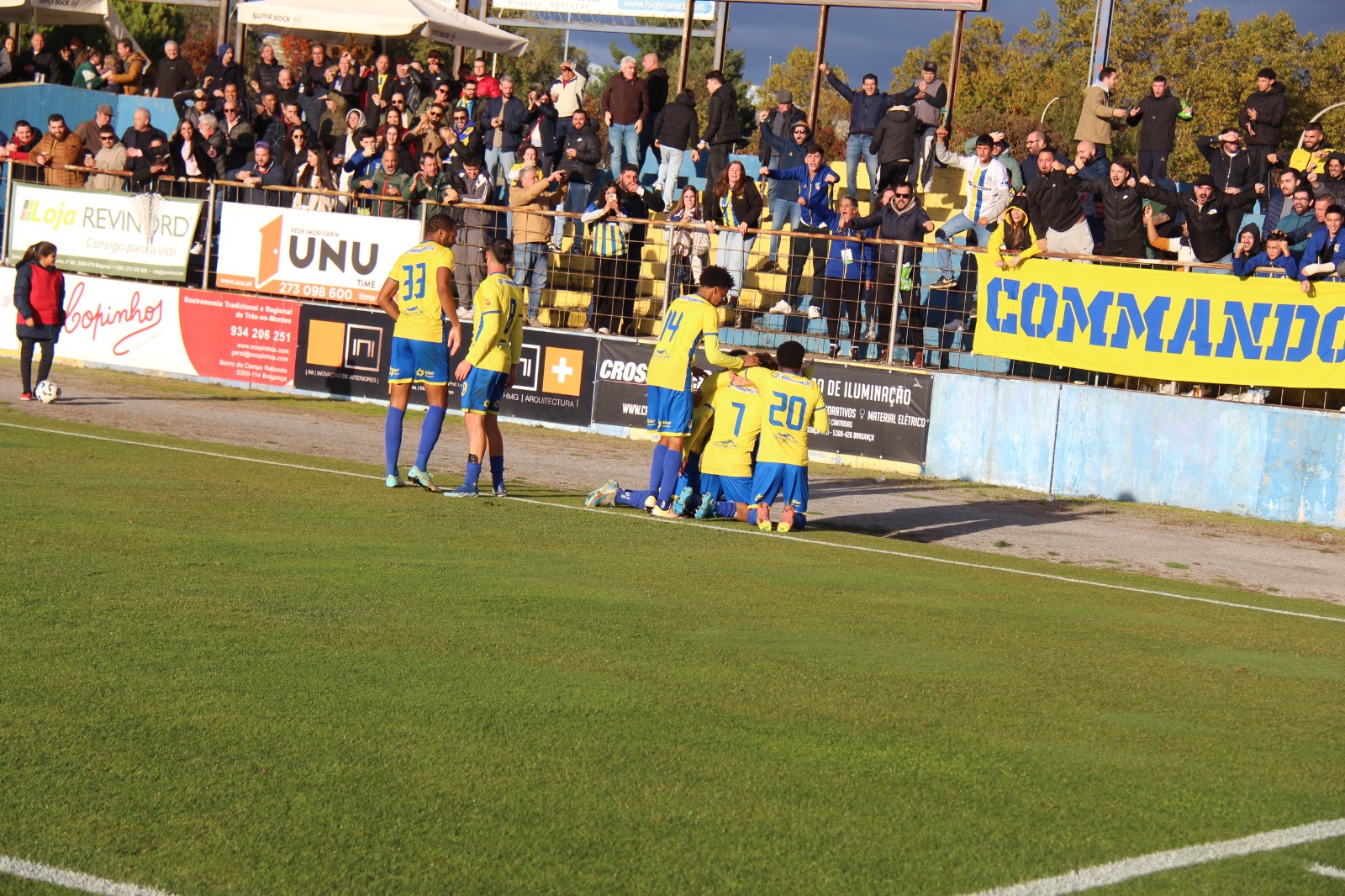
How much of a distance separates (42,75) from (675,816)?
29.3 meters

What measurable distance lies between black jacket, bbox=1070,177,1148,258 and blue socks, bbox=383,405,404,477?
905 cm

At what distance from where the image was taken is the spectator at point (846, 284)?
1794 centimetres

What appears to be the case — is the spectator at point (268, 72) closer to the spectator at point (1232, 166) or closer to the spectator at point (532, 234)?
the spectator at point (532, 234)

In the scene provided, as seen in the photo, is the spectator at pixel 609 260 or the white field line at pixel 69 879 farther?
the spectator at pixel 609 260

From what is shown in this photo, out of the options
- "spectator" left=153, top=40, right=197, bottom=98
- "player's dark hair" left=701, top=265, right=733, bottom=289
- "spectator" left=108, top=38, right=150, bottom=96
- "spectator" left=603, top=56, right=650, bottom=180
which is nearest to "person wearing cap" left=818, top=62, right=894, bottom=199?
"spectator" left=603, top=56, right=650, bottom=180

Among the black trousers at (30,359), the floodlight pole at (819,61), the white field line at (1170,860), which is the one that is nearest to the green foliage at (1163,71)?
the floodlight pole at (819,61)

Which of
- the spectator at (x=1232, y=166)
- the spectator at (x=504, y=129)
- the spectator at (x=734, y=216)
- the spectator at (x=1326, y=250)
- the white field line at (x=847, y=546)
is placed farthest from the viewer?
the spectator at (x=504, y=129)

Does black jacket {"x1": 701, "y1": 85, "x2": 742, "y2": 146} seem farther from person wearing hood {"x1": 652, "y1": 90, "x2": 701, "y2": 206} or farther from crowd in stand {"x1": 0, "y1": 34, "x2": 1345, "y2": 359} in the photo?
person wearing hood {"x1": 652, "y1": 90, "x2": 701, "y2": 206}

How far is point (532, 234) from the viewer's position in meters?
19.6

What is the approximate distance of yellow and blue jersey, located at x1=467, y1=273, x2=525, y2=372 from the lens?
39.0 feet

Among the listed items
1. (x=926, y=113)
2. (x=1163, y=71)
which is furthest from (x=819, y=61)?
A: (x=1163, y=71)

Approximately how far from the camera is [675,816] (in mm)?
4801

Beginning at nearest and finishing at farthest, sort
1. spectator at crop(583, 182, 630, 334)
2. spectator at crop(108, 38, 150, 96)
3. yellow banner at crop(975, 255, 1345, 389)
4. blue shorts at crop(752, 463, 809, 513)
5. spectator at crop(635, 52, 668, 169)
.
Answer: blue shorts at crop(752, 463, 809, 513), yellow banner at crop(975, 255, 1345, 389), spectator at crop(583, 182, 630, 334), spectator at crop(635, 52, 668, 169), spectator at crop(108, 38, 150, 96)

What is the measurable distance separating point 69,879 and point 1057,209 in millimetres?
15794
